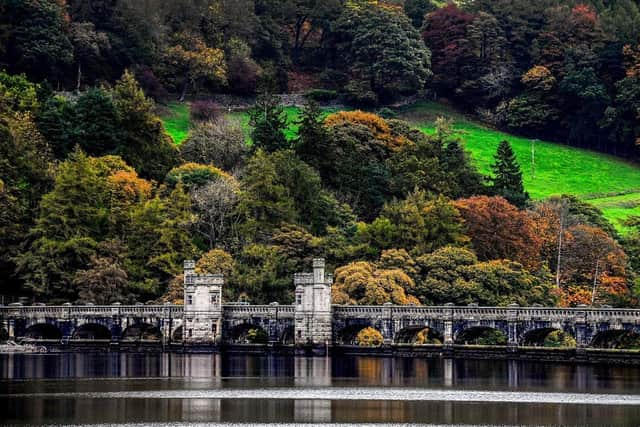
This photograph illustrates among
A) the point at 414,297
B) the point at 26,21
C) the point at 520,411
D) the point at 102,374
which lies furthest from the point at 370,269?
the point at 26,21

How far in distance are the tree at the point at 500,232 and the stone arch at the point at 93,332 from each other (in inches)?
1223

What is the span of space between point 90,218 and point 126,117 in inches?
932

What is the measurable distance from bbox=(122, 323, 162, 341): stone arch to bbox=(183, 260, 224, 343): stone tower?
5.09m

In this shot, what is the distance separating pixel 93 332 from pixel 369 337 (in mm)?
23212

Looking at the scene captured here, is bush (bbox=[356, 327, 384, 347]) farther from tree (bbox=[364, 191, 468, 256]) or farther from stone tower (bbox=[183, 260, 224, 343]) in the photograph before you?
tree (bbox=[364, 191, 468, 256])

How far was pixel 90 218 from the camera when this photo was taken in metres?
148

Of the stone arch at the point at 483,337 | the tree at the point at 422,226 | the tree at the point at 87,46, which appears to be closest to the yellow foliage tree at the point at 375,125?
the tree at the point at 422,226

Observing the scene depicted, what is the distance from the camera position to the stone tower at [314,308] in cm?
12794

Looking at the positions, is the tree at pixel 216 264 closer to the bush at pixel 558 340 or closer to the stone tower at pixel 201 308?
the stone tower at pixel 201 308

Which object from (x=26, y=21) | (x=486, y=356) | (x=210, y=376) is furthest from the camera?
(x=26, y=21)

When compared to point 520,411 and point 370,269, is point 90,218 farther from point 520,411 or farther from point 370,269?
point 520,411

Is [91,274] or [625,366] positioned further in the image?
[91,274]

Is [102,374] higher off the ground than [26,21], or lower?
lower

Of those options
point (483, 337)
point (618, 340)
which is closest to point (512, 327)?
point (618, 340)
